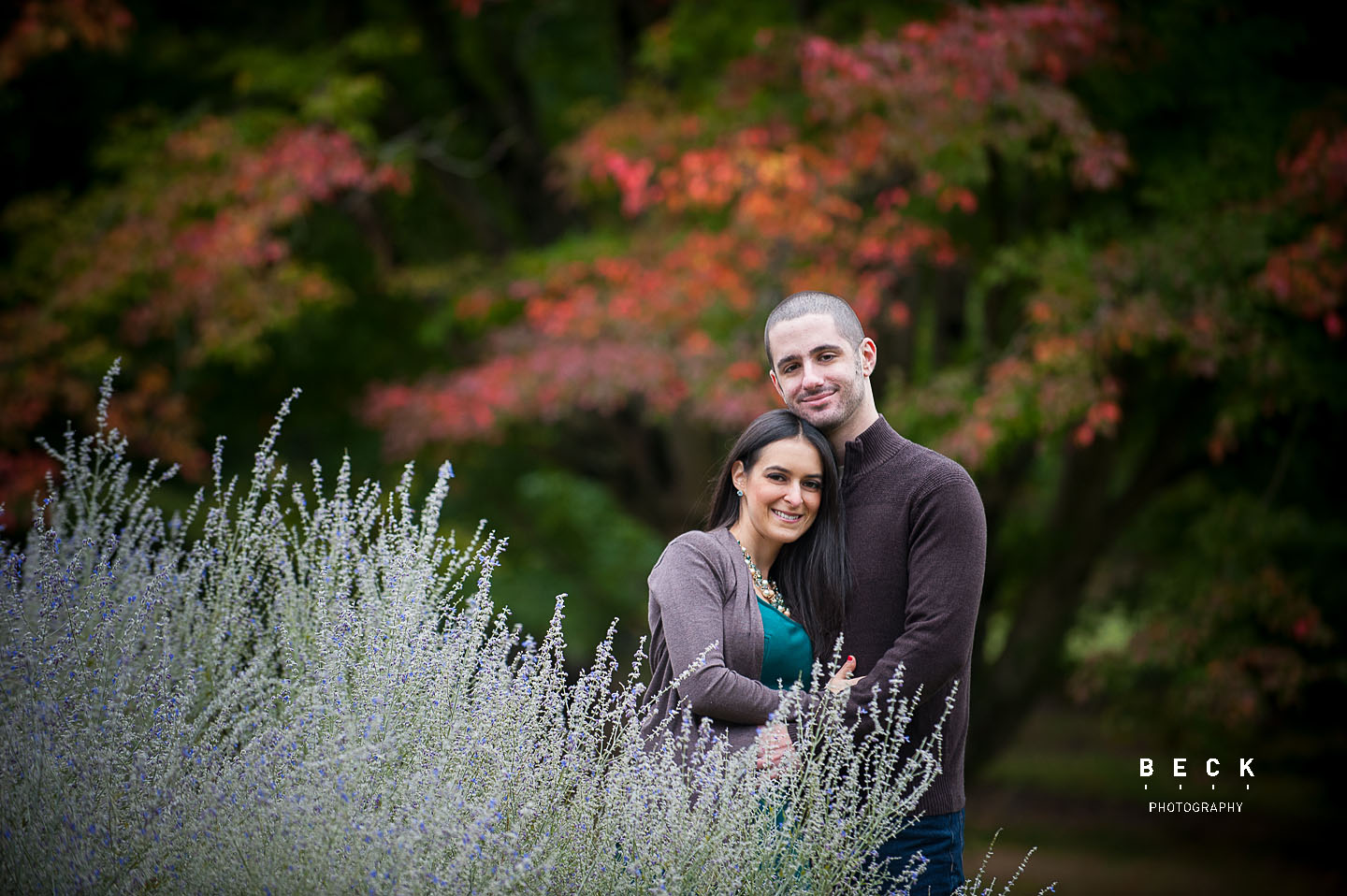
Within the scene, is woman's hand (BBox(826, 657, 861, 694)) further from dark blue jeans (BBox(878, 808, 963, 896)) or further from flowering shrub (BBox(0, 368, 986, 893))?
dark blue jeans (BBox(878, 808, 963, 896))

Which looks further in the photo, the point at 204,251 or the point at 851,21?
the point at 851,21

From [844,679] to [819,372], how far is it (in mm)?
753

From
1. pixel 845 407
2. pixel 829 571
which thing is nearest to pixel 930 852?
pixel 829 571

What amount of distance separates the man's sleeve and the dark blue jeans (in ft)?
1.09

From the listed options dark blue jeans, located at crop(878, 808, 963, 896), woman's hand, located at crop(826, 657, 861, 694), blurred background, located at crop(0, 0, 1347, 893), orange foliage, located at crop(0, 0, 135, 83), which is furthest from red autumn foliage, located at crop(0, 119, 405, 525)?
dark blue jeans, located at crop(878, 808, 963, 896)

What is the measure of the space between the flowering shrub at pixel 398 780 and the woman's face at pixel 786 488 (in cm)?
48

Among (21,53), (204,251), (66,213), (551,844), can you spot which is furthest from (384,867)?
(66,213)

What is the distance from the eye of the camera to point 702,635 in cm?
267

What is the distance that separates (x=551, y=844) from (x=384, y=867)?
446 millimetres

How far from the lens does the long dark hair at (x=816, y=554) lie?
2.90 m

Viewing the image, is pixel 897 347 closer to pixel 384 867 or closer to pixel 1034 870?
pixel 1034 870

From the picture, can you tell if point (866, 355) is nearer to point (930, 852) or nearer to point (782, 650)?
point (782, 650)

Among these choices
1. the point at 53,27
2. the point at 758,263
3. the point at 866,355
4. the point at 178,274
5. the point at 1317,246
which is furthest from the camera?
the point at 178,274

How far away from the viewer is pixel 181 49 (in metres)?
9.27
